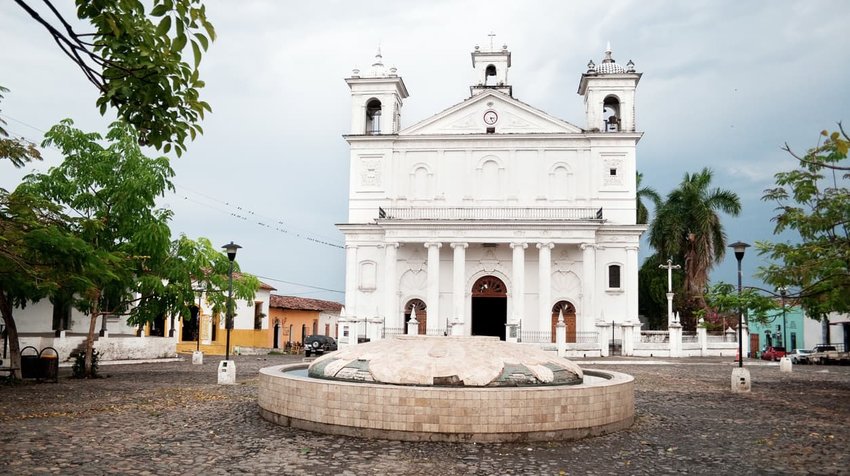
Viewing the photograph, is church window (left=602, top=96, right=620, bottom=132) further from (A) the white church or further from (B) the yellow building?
(B) the yellow building

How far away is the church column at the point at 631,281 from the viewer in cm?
3369

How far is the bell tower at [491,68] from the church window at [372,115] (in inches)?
216

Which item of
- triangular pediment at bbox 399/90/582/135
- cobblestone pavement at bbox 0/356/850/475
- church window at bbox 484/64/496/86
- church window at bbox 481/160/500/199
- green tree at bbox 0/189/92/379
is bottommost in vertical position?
cobblestone pavement at bbox 0/356/850/475

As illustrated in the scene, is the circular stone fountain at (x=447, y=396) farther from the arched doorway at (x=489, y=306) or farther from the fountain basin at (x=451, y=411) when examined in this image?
the arched doorway at (x=489, y=306)

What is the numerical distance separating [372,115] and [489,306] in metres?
12.1

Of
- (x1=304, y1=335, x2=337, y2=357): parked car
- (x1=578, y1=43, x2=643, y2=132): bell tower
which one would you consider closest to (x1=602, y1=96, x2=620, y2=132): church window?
(x1=578, y1=43, x2=643, y2=132): bell tower

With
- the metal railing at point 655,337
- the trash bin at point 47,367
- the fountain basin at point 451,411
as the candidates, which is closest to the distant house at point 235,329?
the metal railing at point 655,337

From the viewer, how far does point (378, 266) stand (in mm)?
35469

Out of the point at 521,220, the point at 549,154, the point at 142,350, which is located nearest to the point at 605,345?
the point at 521,220

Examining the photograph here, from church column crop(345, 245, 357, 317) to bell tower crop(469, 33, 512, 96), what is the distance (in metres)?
11.5

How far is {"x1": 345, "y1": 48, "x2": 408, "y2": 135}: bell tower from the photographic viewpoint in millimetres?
37094

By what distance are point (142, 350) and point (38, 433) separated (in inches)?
792

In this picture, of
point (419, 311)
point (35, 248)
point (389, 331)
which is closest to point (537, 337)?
point (419, 311)

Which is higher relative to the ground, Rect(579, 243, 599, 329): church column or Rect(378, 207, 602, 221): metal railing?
Rect(378, 207, 602, 221): metal railing
